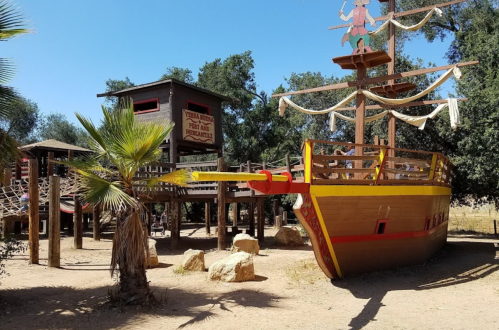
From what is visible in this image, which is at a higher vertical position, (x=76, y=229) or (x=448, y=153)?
(x=448, y=153)

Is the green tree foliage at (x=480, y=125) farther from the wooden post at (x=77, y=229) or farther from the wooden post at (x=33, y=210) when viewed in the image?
the wooden post at (x=33, y=210)

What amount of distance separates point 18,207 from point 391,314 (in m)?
16.2

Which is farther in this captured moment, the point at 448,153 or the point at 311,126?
the point at 311,126

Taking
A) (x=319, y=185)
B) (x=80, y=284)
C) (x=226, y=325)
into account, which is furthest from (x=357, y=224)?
(x=80, y=284)

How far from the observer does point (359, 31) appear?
36.4 ft

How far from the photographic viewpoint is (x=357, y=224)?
8.91 metres

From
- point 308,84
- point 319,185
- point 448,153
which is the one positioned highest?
point 308,84

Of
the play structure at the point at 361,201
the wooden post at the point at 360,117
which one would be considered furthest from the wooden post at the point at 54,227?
the wooden post at the point at 360,117

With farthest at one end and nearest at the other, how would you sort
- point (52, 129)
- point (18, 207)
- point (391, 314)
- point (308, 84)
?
1. point (52, 129)
2. point (308, 84)
3. point (18, 207)
4. point (391, 314)

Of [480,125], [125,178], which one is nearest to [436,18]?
[480,125]

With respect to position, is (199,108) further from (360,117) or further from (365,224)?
(365,224)

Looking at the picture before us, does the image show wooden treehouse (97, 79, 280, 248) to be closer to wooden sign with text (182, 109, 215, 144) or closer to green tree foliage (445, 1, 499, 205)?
wooden sign with text (182, 109, 215, 144)

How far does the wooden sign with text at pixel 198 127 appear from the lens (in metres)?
16.5

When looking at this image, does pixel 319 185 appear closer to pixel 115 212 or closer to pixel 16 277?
pixel 115 212
